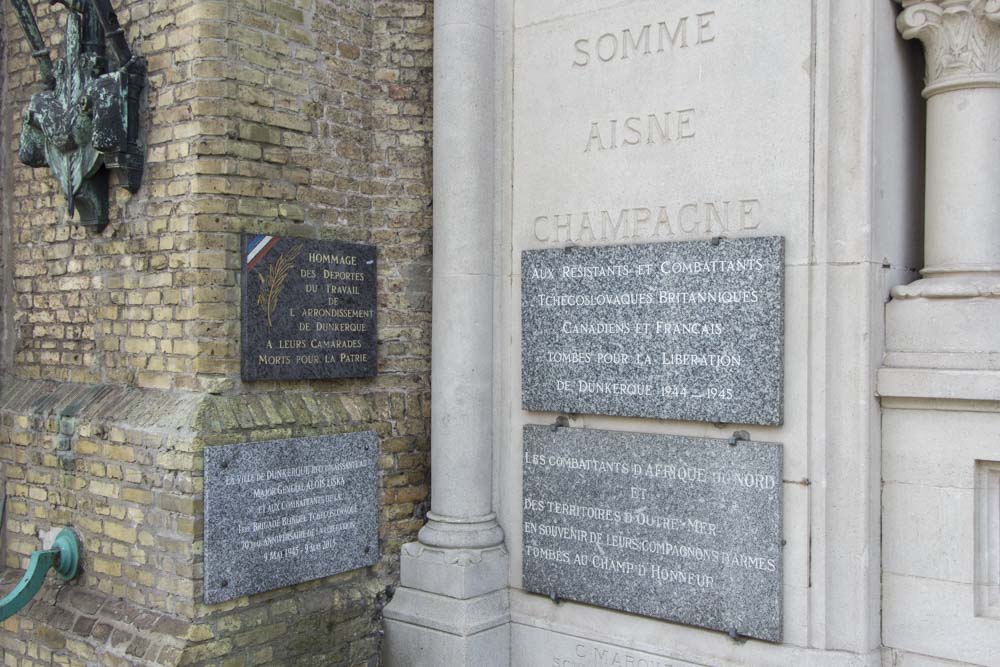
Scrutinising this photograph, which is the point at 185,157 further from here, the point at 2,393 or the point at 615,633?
the point at 615,633

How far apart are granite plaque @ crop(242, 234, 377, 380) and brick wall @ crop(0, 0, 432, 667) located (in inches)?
2.9

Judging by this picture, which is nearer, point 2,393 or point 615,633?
point 615,633

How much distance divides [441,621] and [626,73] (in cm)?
251

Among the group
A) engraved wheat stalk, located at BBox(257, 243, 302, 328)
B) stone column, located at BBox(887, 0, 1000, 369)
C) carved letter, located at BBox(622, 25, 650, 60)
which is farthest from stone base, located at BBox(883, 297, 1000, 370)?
engraved wheat stalk, located at BBox(257, 243, 302, 328)

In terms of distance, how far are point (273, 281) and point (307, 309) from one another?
8.4 inches

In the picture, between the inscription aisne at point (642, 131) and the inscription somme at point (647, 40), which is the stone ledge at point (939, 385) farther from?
the inscription somme at point (647, 40)

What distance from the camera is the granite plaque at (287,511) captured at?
3.98 metres

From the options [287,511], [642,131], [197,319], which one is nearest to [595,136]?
[642,131]

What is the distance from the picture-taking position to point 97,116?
13.6 ft

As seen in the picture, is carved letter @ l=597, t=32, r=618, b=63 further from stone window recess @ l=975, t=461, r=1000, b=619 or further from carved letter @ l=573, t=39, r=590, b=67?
stone window recess @ l=975, t=461, r=1000, b=619

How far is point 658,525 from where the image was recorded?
4062 mm

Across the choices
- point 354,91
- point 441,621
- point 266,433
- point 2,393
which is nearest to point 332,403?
point 266,433

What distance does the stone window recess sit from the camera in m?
3.55

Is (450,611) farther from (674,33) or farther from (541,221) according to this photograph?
(674,33)
